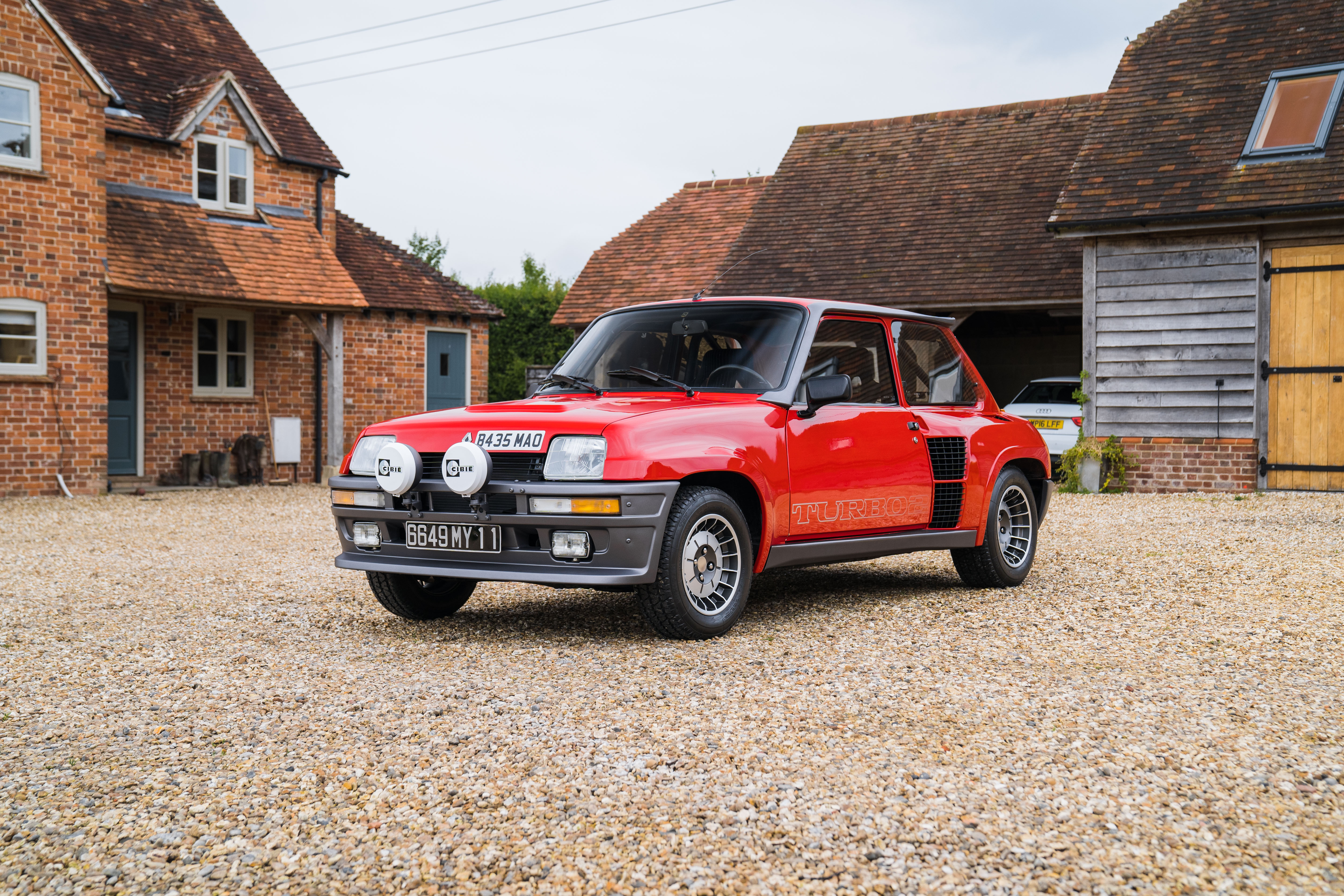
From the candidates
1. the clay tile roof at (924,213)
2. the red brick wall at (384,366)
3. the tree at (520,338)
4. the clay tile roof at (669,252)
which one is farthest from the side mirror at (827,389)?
the tree at (520,338)

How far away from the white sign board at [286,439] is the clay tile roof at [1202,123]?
12.0 m

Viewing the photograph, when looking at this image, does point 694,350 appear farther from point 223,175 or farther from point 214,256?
point 223,175

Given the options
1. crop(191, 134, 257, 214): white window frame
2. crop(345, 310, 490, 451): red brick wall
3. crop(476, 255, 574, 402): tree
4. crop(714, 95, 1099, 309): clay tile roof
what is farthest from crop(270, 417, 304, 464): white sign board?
crop(476, 255, 574, 402): tree

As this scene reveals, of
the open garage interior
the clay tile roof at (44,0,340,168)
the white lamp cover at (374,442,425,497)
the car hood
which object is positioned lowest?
the white lamp cover at (374,442,425,497)

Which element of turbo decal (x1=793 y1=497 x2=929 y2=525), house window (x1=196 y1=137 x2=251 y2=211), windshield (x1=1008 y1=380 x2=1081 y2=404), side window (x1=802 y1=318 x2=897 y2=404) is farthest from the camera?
house window (x1=196 y1=137 x2=251 y2=211)

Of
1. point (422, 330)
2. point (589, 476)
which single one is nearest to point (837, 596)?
point (589, 476)

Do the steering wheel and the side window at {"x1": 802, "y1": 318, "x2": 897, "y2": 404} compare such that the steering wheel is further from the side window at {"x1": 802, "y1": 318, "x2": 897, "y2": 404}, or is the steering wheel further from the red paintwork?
the side window at {"x1": 802, "y1": 318, "x2": 897, "y2": 404}

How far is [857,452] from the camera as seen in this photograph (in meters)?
6.19

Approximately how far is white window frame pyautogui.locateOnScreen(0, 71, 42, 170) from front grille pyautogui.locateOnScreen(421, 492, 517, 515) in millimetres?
12342

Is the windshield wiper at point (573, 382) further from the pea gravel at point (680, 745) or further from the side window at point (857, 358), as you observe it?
the pea gravel at point (680, 745)

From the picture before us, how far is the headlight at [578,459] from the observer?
5.10 m

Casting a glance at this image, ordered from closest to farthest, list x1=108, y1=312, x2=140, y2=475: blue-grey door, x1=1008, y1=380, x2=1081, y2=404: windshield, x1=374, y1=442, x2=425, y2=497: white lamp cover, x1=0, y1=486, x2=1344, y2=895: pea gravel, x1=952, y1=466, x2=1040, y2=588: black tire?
x1=0, y1=486, x2=1344, y2=895: pea gravel, x1=374, y1=442, x2=425, y2=497: white lamp cover, x1=952, y1=466, x2=1040, y2=588: black tire, x1=1008, y1=380, x2=1081, y2=404: windshield, x1=108, y1=312, x2=140, y2=475: blue-grey door

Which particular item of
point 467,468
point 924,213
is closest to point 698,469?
point 467,468

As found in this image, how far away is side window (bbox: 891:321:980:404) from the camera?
6.84m
